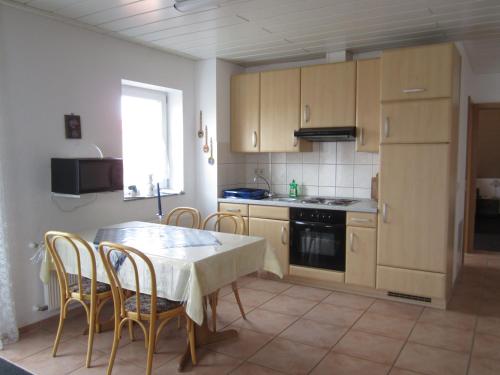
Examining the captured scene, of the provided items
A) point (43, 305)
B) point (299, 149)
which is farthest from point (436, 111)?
point (43, 305)

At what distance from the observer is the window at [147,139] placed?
3954 millimetres

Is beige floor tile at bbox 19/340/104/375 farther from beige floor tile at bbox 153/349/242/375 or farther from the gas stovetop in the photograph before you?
the gas stovetop

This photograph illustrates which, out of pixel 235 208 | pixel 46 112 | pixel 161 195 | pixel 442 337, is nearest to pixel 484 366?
pixel 442 337

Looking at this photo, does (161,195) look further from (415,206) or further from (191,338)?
(415,206)

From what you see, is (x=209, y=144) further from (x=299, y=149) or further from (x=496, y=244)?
(x=496, y=244)

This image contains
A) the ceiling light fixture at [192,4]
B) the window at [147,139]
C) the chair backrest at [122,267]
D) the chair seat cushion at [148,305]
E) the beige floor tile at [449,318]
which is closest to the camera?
the chair backrest at [122,267]

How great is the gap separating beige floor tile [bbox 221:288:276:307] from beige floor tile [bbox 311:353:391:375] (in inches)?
40.7

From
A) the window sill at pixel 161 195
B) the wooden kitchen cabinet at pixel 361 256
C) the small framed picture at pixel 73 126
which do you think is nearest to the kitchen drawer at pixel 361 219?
the wooden kitchen cabinet at pixel 361 256

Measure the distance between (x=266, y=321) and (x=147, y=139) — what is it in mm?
2167

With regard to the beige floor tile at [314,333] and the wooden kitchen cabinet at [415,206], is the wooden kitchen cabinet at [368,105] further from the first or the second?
the beige floor tile at [314,333]

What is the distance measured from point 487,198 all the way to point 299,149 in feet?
19.1

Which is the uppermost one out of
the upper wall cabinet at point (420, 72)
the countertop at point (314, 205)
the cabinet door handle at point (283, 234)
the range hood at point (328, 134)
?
the upper wall cabinet at point (420, 72)

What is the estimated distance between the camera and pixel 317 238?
12.8 feet

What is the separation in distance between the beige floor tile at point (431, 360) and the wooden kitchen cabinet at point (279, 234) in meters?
1.51
